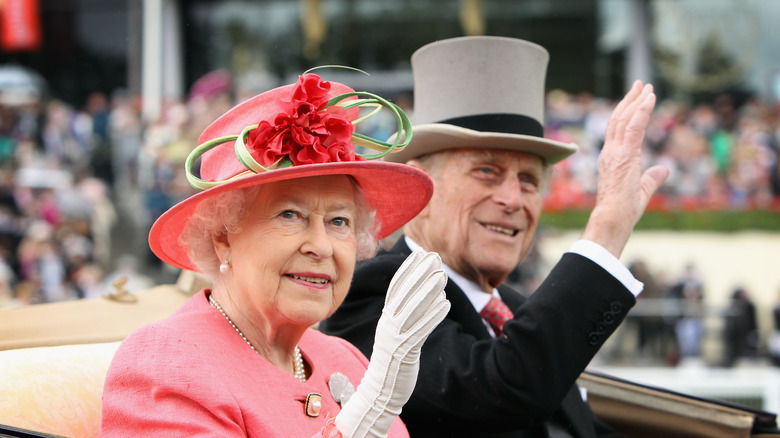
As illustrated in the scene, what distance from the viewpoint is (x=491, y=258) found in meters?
2.72

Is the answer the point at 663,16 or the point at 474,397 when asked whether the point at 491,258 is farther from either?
the point at 663,16

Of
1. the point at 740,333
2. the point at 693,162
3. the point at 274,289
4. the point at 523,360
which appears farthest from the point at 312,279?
the point at 693,162

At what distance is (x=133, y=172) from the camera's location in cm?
1372

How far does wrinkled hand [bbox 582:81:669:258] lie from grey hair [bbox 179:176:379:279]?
1.88ft

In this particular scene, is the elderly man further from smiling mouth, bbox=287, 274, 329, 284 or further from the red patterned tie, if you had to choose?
smiling mouth, bbox=287, 274, 329, 284

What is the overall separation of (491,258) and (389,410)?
116 centimetres

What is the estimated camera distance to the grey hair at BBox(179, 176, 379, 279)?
1.93 meters

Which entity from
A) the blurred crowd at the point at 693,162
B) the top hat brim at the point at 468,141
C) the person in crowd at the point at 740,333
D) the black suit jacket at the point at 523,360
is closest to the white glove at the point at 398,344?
the black suit jacket at the point at 523,360

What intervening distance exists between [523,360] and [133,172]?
40.3 ft

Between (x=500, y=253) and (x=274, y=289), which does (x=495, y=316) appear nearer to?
(x=500, y=253)

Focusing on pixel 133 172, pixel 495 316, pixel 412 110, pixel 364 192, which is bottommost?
pixel 133 172

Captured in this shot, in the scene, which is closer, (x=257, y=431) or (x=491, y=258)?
(x=257, y=431)

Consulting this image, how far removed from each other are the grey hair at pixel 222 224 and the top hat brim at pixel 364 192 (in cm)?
2

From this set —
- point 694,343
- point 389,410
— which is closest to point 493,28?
point 694,343
